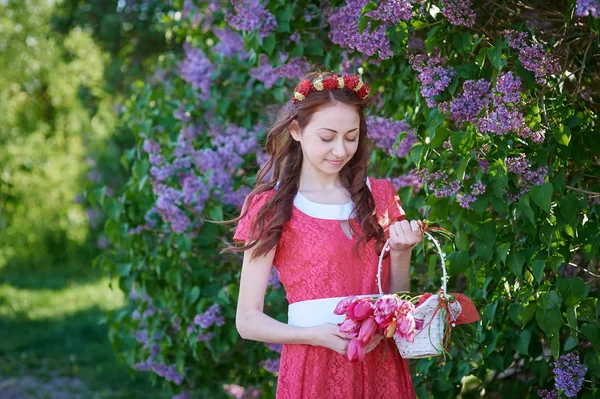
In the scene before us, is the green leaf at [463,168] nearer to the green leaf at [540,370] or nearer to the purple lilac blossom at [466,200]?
the purple lilac blossom at [466,200]

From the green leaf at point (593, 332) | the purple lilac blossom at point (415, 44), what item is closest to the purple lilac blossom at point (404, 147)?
the purple lilac blossom at point (415, 44)

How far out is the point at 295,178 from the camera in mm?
2186

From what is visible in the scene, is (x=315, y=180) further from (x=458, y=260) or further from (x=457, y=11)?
(x=457, y=11)

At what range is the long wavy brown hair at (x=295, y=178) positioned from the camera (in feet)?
6.82

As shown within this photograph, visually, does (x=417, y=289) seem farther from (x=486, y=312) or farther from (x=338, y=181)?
(x=338, y=181)

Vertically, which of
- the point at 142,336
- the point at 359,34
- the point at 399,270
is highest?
the point at 359,34

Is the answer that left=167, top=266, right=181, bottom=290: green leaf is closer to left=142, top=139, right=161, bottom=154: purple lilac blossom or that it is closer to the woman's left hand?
left=142, top=139, right=161, bottom=154: purple lilac blossom

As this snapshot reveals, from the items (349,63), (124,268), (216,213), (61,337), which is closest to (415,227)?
(349,63)

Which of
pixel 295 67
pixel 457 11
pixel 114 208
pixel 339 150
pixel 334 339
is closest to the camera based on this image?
pixel 334 339

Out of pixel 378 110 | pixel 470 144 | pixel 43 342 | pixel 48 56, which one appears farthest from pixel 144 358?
pixel 48 56

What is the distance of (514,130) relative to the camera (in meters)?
2.11

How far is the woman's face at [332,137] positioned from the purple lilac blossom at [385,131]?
2.64ft

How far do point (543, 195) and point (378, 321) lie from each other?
0.58 meters

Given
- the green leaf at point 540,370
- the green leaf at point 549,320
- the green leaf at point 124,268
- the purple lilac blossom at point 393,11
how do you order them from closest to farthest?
the green leaf at point 549,320 → the purple lilac blossom at point 393,11 → the green leaf at point 540,370 → the green leaf at point 124,268
